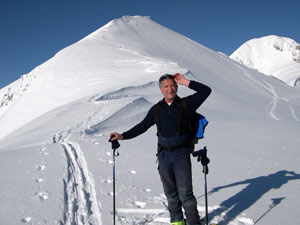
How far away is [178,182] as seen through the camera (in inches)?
135

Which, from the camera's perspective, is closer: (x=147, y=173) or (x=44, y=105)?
(x=147, y=173)

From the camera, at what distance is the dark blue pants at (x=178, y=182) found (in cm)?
339

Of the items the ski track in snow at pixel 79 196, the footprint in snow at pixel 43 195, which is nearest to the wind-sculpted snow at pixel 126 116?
the ski track in snow at pixel 79 196

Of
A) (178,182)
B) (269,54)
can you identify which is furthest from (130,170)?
(269,54)

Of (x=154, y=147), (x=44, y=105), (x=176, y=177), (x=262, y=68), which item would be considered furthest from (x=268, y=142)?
(x=262, y=68)

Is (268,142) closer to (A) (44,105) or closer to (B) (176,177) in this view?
(B) (176,177)

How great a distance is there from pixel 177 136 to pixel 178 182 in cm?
59

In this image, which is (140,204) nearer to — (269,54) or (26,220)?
(26,220)

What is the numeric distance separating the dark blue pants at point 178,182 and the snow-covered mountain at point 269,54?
495 ft

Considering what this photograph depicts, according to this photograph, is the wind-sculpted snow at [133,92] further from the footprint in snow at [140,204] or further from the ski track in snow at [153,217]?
the ski track in snow at [153,217]

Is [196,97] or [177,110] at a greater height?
[196,97]

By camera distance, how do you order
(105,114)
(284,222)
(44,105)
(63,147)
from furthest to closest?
1. (44,105)
2. (105,114)
3. (63,147)
4. (284,222)

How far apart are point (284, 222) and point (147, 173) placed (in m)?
2.89

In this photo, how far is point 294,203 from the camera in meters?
4.38
